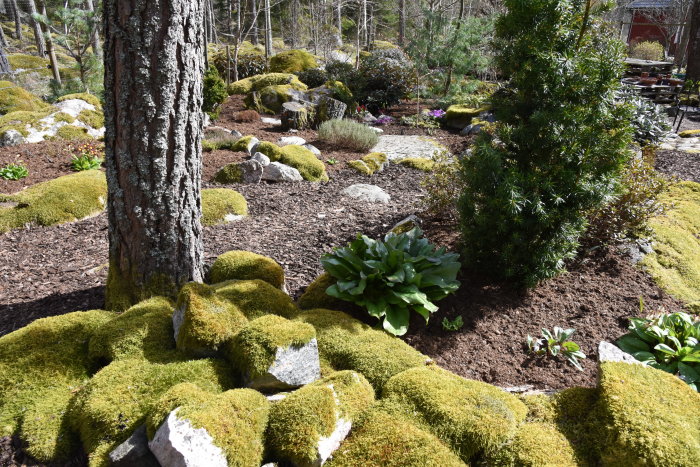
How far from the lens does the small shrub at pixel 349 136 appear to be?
379 inches

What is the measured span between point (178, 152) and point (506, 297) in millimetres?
2845

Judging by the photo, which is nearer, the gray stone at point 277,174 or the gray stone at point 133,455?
the gray stone at point 133,455

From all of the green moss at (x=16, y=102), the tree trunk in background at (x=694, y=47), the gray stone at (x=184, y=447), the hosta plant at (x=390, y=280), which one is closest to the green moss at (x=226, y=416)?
the gray stone at (x=184, y=447)

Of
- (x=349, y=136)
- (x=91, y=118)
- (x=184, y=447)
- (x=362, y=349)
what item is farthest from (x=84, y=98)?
(x=184, y=447)

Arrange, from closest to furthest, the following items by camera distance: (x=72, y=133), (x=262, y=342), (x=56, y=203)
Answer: (x=262, y=342), (x=56, y=203), (x=72, y=133)

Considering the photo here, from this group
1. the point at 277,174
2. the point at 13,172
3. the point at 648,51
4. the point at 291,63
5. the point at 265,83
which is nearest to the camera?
the point at 13,172

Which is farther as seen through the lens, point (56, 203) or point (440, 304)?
point (56, 203)

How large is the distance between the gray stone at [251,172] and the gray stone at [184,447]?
5.24m

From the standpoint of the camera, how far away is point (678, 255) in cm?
490

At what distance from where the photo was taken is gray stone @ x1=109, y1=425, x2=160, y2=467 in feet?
6.87

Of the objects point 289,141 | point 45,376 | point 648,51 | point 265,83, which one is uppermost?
point 648,51

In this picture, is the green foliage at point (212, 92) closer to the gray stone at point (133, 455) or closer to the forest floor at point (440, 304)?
the forest floor at point (440, 304)

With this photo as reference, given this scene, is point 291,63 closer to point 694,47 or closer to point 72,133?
point 72,133

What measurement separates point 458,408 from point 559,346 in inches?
52.1
